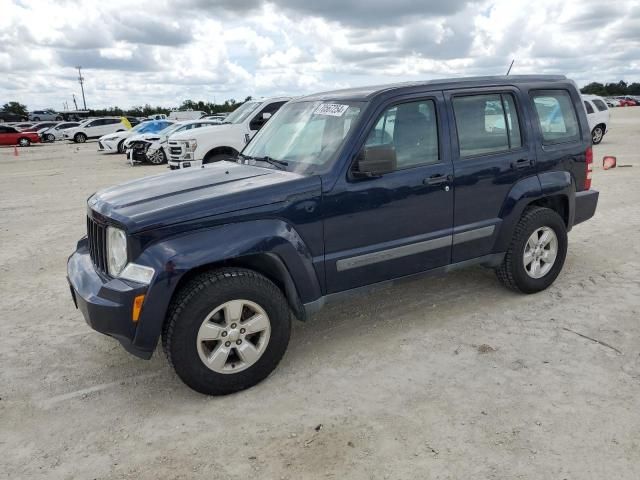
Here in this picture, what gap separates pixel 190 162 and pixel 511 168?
8.49 meters

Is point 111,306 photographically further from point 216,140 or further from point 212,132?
point 212,132

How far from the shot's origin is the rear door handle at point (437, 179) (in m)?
4.06

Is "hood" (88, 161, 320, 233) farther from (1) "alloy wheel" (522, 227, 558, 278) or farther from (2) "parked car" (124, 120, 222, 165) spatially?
(2) "parked car" (124, 120, 222, 165)

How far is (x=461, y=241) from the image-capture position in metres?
4.35

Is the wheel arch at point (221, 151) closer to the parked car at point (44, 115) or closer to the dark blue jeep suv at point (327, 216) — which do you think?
the dark blue jeep suv at point (327, 216)

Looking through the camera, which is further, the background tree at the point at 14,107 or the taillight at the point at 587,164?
the background tree at the point at 14,107

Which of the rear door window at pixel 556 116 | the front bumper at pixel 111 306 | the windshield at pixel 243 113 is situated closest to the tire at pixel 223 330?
the front bumper at pixel 111 306

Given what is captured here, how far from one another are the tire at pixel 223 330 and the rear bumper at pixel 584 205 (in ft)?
10.5

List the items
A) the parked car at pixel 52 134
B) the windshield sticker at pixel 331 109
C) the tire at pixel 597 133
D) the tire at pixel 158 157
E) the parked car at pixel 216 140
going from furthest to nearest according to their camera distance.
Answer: the parked car at pixel 52 134 < the tire at pixel 158 157 < the tire at pixel 597 133 < the parked car at pixel 216 140 < the windshield sticker at pixel 331 109

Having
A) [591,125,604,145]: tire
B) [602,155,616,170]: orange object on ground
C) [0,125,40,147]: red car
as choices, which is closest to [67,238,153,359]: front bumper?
[602,155,616,170]: orange object on ground

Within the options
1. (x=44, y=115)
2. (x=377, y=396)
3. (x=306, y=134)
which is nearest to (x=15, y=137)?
(x=44, y=115)

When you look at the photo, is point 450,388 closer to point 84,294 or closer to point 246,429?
point 246,429

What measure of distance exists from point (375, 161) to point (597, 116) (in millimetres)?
16577

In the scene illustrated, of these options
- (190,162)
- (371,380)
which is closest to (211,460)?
(371,380)
